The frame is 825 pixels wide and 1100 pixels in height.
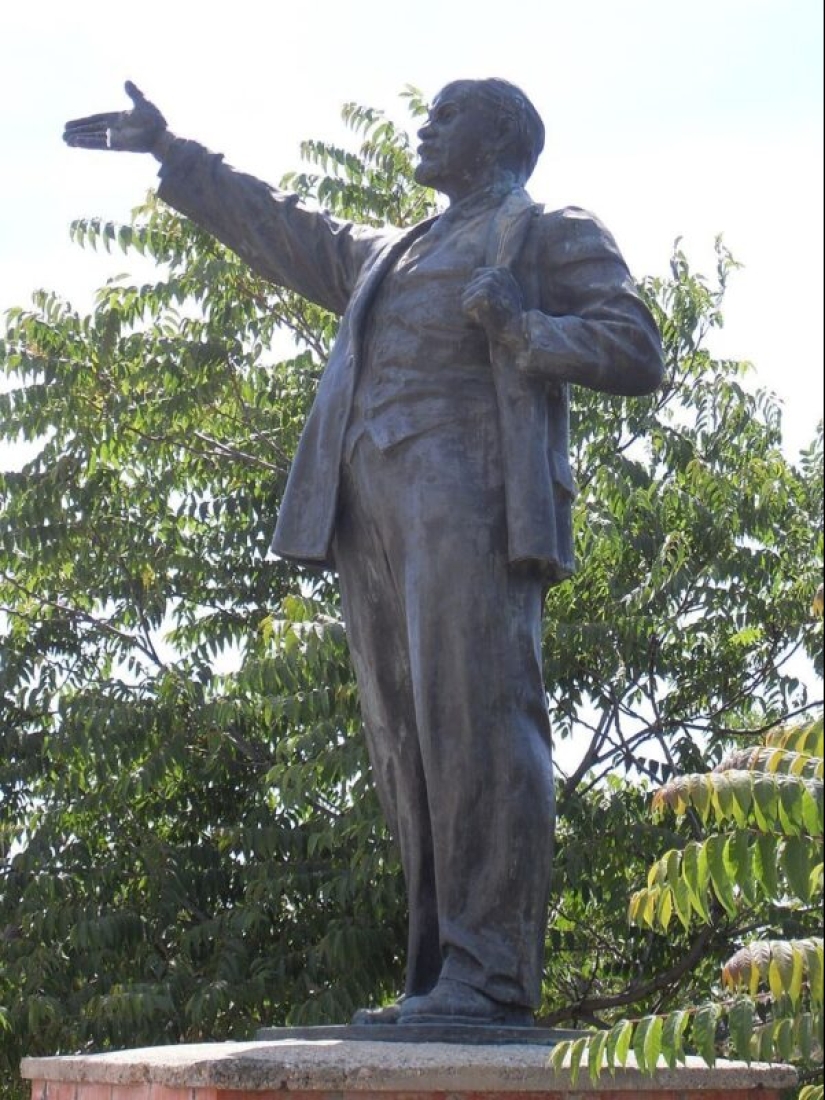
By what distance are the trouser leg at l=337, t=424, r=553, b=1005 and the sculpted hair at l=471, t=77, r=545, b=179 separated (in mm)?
801

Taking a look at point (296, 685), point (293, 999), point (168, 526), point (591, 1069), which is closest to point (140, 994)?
point (293, 999)

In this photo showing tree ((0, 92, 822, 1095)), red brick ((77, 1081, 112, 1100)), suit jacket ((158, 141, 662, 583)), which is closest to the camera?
red brick ((77, 1081, 112, 1100))

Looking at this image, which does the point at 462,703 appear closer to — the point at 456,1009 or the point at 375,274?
the point at 456,1009

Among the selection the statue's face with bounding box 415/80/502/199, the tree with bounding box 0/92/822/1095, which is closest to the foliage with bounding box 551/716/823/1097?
the statue's face with bounding box 415/80/502/199

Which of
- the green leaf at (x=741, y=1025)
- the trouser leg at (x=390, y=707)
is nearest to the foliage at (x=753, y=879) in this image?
the green leaf at (x=741, y=1025)

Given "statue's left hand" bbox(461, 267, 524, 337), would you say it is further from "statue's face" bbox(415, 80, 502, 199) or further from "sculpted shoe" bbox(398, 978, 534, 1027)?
"sculpted shoe" bbox(398, 978, 534, 1027)

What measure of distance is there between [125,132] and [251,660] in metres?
3.71

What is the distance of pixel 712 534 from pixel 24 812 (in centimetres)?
381

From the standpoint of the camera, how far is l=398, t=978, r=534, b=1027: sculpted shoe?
3836mm

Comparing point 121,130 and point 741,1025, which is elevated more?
point 121,130

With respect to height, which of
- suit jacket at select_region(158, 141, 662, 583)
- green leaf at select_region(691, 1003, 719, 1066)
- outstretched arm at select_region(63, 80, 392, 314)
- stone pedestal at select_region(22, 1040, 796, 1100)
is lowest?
stone pedestal at select_region(22, 1040, 796, 1100)

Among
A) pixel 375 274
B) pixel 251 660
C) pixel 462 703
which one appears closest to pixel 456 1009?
pixel 462 703

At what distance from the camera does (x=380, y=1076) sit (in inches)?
135

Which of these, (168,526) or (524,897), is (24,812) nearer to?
(168,526)
